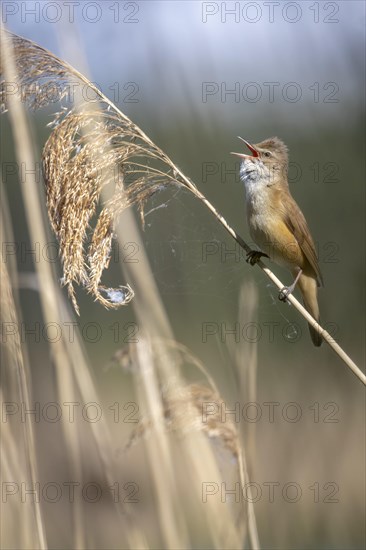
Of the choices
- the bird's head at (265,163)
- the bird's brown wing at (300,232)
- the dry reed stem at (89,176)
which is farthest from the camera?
the bird's brown wing at (300,232)

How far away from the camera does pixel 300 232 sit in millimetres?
3758

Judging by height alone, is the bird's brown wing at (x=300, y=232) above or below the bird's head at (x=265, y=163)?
below

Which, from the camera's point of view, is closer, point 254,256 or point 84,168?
point 84,168

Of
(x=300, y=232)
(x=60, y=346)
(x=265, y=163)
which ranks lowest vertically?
(x=60, y=346)

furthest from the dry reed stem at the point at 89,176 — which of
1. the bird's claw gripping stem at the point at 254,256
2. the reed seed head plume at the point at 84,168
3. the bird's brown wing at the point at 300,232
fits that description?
the bird's brown wing at the point at 300,232

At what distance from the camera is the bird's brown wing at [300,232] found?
3699 millimetres

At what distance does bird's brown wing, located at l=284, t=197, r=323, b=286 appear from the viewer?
12.1 ft

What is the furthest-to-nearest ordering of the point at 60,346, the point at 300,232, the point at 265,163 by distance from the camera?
the point at 300,232
the point at 265,163
the point at 60,346

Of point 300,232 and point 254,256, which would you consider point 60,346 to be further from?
point 300,232

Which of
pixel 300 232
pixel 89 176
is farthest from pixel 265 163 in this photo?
pixel 89 176

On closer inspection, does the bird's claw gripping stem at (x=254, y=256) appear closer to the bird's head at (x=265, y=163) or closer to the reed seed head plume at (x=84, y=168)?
the bird's head at (x=265, y=163)

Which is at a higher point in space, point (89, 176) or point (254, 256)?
point (89, 176)

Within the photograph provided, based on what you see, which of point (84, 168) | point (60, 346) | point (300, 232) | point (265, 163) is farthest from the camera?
point (300, 232)

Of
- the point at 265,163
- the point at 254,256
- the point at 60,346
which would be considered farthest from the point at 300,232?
the point at 60,346
